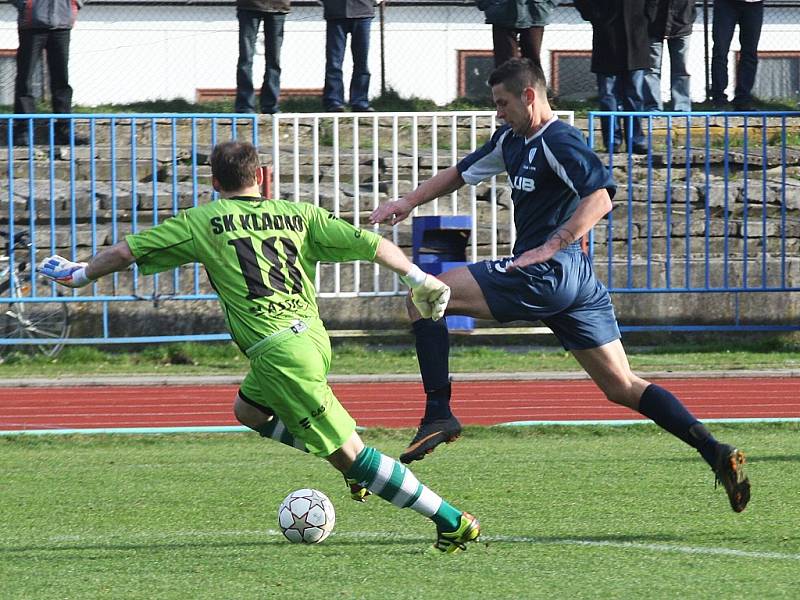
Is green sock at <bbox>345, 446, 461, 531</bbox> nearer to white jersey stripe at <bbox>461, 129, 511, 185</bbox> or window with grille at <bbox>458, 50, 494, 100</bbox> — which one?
white jersey stripe at <bbox>461, 129, 511, 185</bbox>

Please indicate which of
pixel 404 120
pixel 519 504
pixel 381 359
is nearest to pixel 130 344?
pixel 381 359

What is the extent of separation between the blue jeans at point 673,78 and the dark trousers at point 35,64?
5.90 metres

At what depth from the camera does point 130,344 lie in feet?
47.3

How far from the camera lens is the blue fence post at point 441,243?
1372cm

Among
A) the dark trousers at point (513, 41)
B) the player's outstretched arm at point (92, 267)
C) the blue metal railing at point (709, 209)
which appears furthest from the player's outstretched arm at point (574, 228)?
the dark trousers at point (513, 41)

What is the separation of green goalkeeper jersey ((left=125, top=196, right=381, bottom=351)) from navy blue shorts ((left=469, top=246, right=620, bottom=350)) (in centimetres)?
112

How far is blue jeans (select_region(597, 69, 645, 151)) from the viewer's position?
14.8m

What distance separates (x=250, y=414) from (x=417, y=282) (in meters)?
0.99

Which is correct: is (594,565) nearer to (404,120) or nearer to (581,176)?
(581,176)

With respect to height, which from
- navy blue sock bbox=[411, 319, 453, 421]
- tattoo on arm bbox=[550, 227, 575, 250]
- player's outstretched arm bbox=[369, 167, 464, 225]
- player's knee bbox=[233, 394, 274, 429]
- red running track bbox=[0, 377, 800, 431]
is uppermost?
player's outstretched arm bbox=[369, 167, 464, 225]

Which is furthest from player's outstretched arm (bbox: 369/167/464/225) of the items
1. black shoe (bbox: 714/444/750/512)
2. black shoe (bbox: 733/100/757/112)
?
black shoe (bbox: 733/100/757/112)

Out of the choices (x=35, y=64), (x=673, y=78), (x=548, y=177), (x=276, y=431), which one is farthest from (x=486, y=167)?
(x=673, y=78)

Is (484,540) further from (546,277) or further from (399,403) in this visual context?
(399,403)

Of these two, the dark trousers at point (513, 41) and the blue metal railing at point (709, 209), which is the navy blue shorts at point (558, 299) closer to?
the blue metal railing at point (709, 209)
